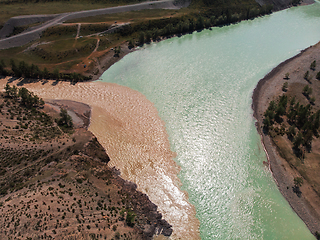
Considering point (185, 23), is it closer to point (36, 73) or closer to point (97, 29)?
point (97, 29)

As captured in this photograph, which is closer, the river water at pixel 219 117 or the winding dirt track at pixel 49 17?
the river water at pixel 219 117

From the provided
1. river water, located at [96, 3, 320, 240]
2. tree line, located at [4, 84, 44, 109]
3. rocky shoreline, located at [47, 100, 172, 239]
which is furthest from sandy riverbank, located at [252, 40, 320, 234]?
tree line, located at [4, 84, 44, 109]

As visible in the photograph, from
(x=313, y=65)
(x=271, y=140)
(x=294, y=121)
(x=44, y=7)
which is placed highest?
(x=44, y=7)

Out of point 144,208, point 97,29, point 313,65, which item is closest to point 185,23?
point 97,29

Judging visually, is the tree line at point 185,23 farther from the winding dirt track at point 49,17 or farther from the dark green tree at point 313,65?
the dark green tree at point 313,65

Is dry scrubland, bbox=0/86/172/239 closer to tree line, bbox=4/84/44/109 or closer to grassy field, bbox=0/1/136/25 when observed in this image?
tree line, bbox=4/84/44/109

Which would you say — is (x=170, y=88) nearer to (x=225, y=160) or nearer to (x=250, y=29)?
(x=225, y=160)

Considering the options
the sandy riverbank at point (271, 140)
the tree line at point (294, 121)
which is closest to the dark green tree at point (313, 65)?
the sandy riverbank at point (271, 140)
